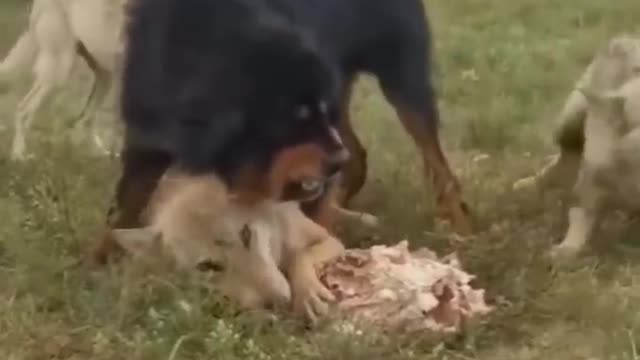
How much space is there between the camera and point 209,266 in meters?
3.58

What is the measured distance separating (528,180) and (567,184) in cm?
16

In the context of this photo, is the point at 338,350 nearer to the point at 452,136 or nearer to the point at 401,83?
the point at 401,83

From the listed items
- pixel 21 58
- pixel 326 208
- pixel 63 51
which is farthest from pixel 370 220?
pixel 21 58

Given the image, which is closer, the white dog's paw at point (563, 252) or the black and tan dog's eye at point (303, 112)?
the black and tan dog's eye at point (303, 112)

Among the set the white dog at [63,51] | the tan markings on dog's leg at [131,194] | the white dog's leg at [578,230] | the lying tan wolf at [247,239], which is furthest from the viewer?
the white dog at [63,51]

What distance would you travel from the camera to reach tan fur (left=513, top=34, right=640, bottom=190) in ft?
13.9

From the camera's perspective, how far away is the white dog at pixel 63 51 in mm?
4941

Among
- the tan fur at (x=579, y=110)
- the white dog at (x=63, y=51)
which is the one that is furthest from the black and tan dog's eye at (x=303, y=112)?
the white dog at (x=63, y=51)

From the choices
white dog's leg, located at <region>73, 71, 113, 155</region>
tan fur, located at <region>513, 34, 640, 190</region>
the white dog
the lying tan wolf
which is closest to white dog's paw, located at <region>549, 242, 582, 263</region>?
tan fur, located at <region>513, 34, 640, 190</region>

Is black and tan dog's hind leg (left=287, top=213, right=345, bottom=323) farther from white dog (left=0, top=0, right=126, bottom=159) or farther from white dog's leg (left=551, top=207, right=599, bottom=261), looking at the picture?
white dog (left=0, top=0, right=126, bottom=159)

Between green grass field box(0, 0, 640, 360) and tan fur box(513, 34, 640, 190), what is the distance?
9 cm

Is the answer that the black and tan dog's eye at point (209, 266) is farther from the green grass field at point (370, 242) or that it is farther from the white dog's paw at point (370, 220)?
the white dog's paw at point (370, 220)

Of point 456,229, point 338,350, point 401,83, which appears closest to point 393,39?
point 401,83

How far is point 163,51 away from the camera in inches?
135
